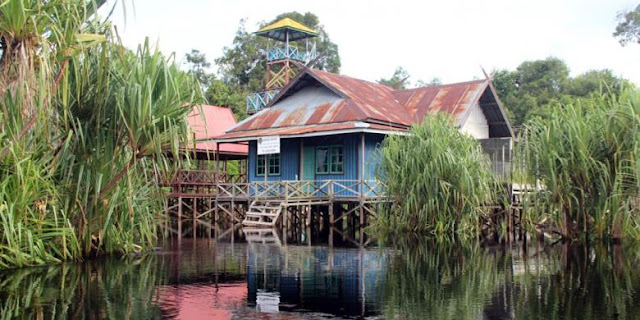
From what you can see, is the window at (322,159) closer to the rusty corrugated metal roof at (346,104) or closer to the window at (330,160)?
the window at (330,160)

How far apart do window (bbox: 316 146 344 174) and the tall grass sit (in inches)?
440

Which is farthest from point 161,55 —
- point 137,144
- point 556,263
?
point 556,263

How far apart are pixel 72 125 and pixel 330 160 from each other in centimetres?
1246

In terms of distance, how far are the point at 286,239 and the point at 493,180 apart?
5500 millimetres

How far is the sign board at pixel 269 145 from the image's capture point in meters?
21.6

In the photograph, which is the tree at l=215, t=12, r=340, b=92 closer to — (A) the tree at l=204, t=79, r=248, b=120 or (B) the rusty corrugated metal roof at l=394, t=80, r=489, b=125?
(A) the tree at l=204, t=79, r=248, b=120

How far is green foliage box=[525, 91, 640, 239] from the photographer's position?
13.5m

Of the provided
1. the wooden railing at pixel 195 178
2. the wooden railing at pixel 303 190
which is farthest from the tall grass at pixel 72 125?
the wooden railing at pixel 195 178

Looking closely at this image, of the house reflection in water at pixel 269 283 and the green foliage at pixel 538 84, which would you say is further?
the green foliage at pixel 538 84

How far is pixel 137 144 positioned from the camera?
10383 millimetres

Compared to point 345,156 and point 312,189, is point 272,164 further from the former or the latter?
point 345,156

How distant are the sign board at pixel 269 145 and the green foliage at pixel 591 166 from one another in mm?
8782

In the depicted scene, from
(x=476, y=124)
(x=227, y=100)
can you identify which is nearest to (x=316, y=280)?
(x=476, y=124)

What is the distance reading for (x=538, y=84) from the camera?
37.8 m
